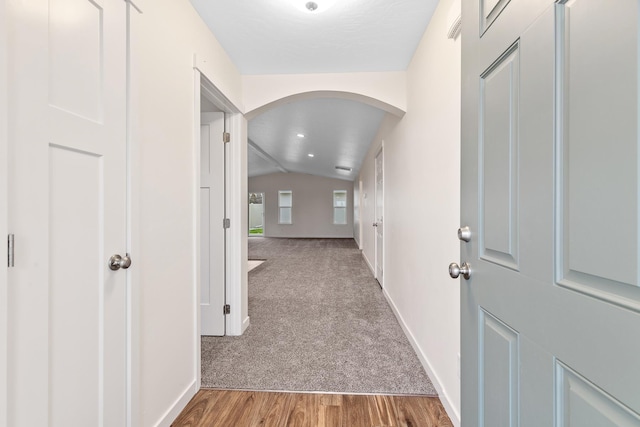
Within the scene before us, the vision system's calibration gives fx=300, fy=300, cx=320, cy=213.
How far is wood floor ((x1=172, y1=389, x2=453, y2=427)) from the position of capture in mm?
1524

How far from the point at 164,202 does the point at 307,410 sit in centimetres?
132

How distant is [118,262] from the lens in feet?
3.61

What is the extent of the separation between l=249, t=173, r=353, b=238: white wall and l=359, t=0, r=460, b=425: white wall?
9.01m

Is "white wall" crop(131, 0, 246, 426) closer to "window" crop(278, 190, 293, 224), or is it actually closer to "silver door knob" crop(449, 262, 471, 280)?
"silver door knob" crop(449, 262, 471, 280)

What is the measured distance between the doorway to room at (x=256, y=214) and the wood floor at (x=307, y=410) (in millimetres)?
10670

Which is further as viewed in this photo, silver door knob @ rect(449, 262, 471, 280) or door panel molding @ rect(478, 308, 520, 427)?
silver door knob @ rect(449, 262, 471, 280)

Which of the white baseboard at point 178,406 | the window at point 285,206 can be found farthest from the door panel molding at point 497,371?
the window at point 285,206

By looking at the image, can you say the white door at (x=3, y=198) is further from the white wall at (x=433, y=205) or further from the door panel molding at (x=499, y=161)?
the white wall at (x=433, y=205)

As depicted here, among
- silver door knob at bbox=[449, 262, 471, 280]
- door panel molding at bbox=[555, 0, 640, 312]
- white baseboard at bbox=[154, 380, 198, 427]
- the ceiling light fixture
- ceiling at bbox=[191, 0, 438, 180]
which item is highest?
ceiling at bbox=[191, 0, 438, 180]

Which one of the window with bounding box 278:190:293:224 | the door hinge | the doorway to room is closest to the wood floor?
the door hinge

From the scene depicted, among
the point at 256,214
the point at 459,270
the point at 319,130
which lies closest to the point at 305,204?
the point at 256,214

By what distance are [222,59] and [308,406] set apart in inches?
89.8

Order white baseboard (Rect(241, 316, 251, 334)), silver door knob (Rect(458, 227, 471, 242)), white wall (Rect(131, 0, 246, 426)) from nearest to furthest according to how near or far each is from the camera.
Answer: silver door knob (Rect(458, 227, 471, 242)), white wall (Rect(131, 0, 246, 426)), white baseboard (Rect(241, 316, 251, 334))

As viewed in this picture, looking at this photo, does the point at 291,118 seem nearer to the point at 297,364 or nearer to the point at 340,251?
the point at 297,364
